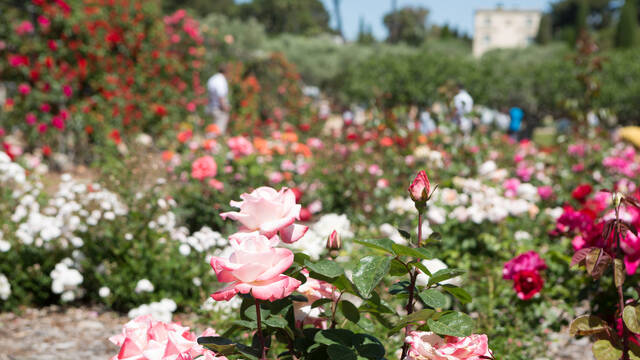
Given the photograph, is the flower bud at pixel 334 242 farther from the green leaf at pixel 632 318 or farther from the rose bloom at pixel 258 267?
the green leaf at pixel 632 318

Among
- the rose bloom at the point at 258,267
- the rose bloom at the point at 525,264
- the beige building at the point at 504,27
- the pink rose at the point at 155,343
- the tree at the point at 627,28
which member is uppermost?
the rose bloom at the point at 258,267

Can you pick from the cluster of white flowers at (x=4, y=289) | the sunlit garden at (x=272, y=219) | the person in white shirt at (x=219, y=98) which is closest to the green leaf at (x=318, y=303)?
the sunlit garden at (x=272, y=219)

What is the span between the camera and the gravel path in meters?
2.62

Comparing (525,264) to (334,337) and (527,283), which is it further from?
(334,337)

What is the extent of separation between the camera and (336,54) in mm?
22516

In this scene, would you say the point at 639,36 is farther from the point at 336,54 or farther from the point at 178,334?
the point at 178,334

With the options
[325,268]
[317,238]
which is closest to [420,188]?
[325,268]

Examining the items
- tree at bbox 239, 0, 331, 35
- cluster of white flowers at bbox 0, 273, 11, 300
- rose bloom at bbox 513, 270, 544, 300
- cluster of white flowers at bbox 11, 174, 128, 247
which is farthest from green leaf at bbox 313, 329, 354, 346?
tree at bbox 239, 0, 331, 35

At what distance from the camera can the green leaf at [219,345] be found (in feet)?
3.63

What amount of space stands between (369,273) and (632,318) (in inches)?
28.0

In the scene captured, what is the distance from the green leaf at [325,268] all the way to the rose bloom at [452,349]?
0.66 feet

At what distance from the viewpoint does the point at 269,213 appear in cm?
111

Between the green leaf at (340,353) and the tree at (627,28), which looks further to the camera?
the tree at (627,28)

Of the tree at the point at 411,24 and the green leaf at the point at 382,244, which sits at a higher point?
the green leaf at the point at 382,244
